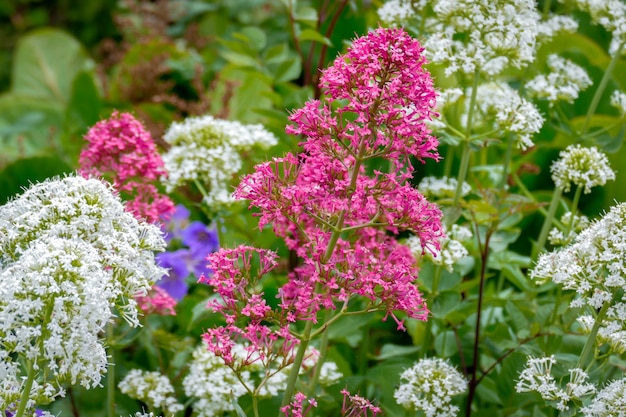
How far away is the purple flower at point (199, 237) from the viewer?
1.84 metres

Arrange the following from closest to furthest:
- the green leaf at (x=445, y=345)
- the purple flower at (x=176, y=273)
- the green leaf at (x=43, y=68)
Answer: the green leaf at (x=445, y=345) → the purple flower at (x=176, y=273) → the green leaf at (x=43, y=68)

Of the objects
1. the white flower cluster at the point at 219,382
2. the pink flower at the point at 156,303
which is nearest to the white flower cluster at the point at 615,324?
the white flower cluster at the point at 219,382

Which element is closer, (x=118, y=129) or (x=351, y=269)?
(x=351, y=269)

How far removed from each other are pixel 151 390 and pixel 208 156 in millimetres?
438

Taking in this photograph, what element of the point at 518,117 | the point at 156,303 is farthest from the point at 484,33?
the point at 156,303

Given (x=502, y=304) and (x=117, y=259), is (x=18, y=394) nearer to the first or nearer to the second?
(x=117, y=259)

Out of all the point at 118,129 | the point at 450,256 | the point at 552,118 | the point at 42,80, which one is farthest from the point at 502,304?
the point at 42,80

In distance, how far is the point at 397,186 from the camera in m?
1.02

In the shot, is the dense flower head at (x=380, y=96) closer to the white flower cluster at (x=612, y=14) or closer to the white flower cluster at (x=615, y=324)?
the white flower cluster at (x=615, y=324)

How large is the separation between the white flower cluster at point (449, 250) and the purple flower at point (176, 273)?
57 centimetres

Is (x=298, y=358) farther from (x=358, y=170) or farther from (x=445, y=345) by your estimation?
(x=445, y=345)

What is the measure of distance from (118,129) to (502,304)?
75 centimetres

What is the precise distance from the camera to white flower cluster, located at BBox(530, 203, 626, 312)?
3.31 ft

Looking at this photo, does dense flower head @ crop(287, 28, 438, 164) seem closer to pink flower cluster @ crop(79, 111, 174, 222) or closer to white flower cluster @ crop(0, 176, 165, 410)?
white flower cluster @ crop(0, 176, 165, 410)
